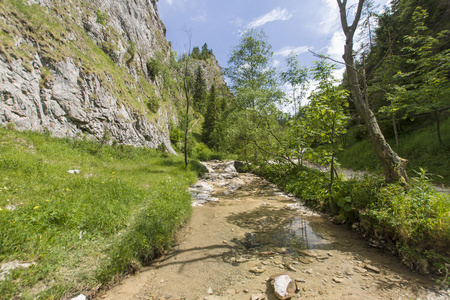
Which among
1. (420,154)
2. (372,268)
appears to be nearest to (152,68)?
(420,154)

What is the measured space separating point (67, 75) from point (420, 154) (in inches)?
930

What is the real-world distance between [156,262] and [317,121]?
234 inches

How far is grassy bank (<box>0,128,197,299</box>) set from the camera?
8.66ft

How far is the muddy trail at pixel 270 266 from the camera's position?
2834mm

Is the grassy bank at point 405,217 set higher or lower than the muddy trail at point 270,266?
higher

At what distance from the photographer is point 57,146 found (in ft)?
31.4

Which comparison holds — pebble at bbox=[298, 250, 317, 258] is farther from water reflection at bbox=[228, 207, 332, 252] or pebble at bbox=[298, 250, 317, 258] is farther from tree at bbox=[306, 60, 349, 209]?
tree at bbox=[306, 60, 349, 209]

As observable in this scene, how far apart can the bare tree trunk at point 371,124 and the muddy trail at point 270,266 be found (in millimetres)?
1916

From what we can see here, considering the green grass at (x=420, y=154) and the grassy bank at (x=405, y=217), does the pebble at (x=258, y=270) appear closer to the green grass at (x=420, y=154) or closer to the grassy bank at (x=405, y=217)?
the grassy bank at (x=405, y=217)

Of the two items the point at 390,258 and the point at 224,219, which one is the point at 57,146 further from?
the point at 390,258

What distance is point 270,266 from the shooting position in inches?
140

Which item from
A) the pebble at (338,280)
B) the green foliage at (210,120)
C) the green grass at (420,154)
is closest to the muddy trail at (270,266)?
the pebble at (338,280)

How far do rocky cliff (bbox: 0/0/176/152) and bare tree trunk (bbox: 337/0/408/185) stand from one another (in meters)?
14.2

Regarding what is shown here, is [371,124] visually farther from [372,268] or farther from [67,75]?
[67,75]
